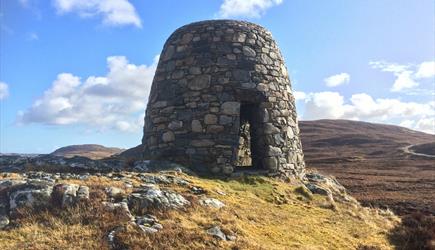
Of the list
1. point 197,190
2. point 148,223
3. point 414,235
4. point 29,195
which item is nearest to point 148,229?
point 148,223

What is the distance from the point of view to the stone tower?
13.9m

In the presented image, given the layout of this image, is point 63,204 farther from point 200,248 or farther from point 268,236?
point 268,236

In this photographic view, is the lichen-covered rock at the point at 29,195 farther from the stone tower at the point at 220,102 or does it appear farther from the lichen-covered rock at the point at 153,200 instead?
the stone tower at the point at 220,102

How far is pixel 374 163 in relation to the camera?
2162 inches

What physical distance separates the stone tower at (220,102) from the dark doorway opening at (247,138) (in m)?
0.04

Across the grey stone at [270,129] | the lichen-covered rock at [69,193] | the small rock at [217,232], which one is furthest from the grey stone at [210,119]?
the small rock at [217,232]

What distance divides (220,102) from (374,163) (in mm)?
45353

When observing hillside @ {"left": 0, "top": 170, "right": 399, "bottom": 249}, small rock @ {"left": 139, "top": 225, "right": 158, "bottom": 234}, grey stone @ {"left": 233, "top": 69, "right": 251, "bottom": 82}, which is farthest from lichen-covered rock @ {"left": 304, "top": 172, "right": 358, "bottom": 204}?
small rock @ {"left": 139, "top": 225, "right": 158, "bottom": 234}

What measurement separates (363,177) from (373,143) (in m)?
31.8

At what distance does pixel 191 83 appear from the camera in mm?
14391

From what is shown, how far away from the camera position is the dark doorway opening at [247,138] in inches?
581

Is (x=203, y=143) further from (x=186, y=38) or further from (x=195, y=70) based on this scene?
(x=186, y=38)

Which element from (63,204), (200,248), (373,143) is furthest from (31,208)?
(373,143)

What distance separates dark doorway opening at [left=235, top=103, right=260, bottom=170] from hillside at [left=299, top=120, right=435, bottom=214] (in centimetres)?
1217
